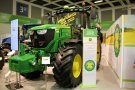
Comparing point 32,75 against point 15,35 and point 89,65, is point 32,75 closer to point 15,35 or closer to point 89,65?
point 15,35

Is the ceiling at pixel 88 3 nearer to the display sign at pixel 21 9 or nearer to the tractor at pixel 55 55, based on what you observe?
the display sign at pixel 21 9

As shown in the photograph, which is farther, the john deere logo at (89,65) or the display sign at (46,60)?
the john deere logo at (89,65)

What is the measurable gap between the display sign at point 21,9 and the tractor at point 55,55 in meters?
10.1

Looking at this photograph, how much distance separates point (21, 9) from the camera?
14.3m

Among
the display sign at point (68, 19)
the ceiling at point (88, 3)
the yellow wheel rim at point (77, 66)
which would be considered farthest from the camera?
the ceiling at point (88, 3)

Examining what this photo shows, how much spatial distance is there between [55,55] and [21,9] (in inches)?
434

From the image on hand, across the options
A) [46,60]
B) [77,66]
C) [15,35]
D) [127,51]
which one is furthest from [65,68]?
[127,51]

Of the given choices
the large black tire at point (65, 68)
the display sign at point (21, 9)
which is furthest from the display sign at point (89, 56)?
the display sign at point (21, 9)

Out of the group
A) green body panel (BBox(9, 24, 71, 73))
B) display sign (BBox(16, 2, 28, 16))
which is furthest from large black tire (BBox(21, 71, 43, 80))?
display sign (BBox(16, 2, 28, 16))

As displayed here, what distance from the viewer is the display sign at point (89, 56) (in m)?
4.25

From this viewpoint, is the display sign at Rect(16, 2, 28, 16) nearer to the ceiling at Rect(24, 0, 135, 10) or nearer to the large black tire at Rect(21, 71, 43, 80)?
the ceiling at Rect(24, 0, 135, 10)

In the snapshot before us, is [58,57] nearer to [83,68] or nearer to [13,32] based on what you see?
[83,68]

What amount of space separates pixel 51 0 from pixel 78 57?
36.0ft

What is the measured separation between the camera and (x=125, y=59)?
414cm
